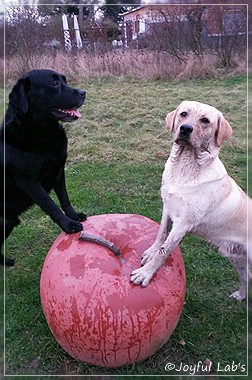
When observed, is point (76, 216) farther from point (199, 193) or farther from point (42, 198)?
point (199, 193)

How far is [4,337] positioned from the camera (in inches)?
116

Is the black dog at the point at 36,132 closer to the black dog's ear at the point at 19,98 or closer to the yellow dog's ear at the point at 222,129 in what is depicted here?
the black dog's ear at the point at 19,98

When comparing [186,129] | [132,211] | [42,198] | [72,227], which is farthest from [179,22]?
[72,227]

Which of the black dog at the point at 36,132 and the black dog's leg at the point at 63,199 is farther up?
the black dog at the point at 36,132

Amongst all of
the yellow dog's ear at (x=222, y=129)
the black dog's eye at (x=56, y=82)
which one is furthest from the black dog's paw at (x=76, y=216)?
the yellow dog's ear at (x=222, y=129)

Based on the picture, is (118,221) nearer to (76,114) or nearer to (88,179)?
(76,114)

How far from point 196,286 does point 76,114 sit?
5.77ft

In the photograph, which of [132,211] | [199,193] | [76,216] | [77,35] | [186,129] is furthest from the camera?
[77,35]

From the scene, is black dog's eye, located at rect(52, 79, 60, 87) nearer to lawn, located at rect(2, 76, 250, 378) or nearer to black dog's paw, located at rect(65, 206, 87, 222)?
black dog's paw, located at rect(65, 206, 87, 222)

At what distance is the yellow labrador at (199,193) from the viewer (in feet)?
8.09

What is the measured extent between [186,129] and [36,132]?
3.62ft

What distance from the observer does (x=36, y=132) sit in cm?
284

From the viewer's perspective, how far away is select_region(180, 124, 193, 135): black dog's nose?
2414 millimetres

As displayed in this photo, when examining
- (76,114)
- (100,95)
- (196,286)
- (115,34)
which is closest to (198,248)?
(196,286)
